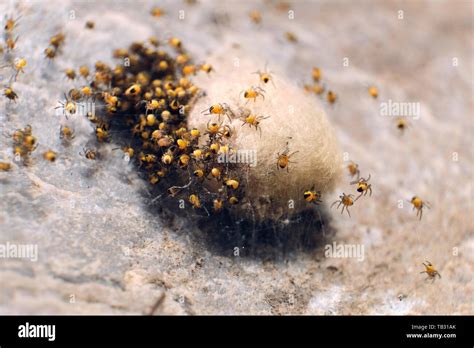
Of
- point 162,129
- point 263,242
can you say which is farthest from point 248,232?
point 162,129

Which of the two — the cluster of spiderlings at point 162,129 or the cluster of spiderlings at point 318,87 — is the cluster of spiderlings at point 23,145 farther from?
the cluster of spiderlings at point 318,87

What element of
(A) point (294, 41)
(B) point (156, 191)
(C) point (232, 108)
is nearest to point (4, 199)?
(B) point (156, 191)

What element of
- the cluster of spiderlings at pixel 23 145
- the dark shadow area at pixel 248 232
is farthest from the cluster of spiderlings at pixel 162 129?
the cluster of spiderlings at pixel 23 145

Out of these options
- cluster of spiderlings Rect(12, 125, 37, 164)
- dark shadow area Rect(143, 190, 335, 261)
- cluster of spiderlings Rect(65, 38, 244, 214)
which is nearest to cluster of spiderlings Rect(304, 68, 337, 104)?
cluster of spiderlings Rect(65, 38, 244, 214)

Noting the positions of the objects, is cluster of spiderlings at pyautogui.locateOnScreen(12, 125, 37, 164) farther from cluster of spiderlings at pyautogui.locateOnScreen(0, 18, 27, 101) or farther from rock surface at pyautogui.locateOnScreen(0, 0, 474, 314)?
cluster of spiderlings at pyautogui.locateOnScreen(0, 18, 27, 101)

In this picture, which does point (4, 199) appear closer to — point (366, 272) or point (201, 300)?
point (201, 300)

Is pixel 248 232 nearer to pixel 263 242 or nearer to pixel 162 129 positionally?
pixel 263 242
